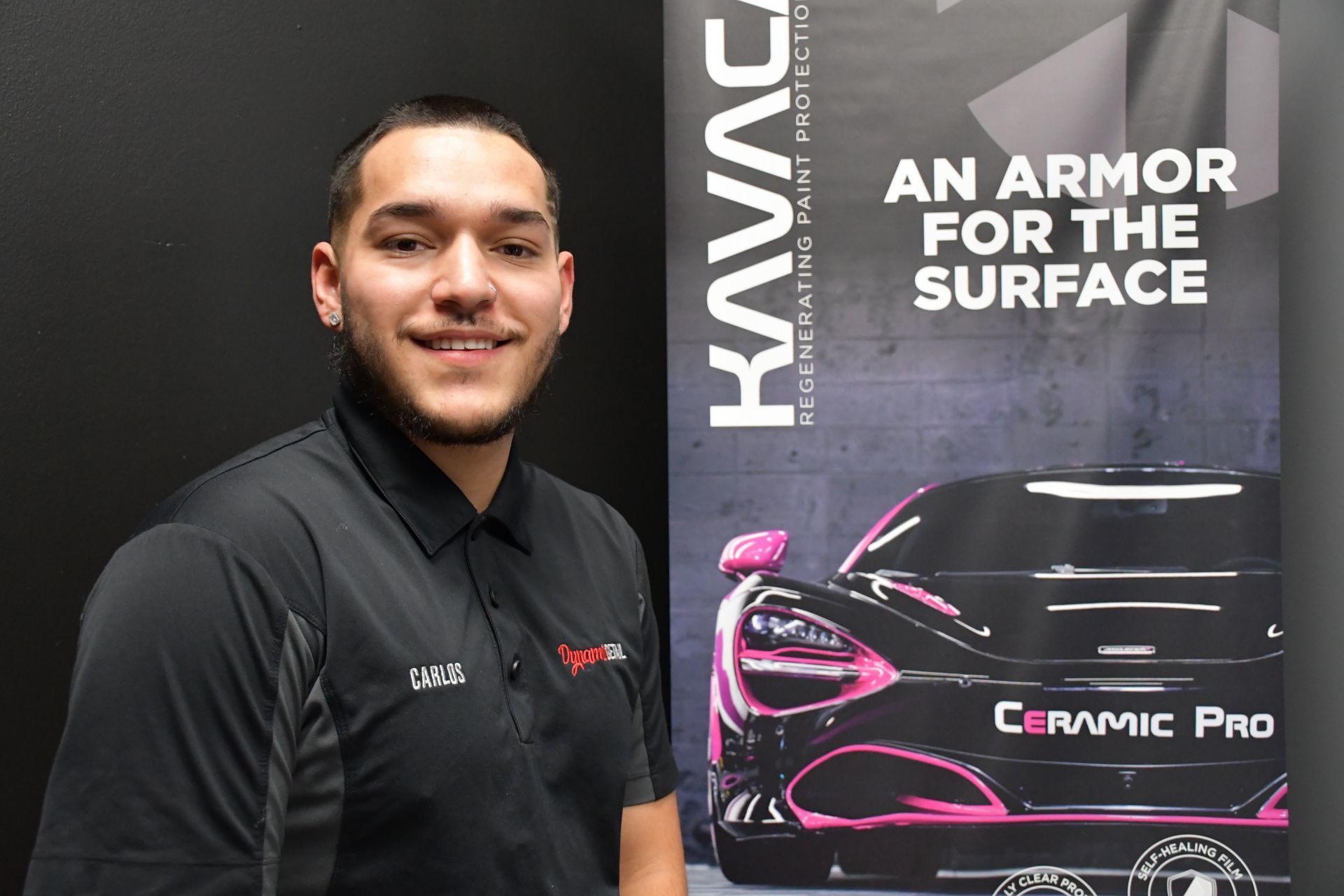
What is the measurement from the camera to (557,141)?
8.02ft

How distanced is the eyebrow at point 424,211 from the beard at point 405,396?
0.10 meters

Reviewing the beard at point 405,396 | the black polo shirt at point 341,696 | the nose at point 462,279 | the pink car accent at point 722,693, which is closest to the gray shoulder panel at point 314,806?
the black polo shirt at point 341,696

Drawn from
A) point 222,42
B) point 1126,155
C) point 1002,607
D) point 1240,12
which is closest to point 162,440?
point 222,42

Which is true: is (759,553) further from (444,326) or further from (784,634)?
(444,326)

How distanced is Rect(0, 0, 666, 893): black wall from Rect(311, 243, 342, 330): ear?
0.71 meters

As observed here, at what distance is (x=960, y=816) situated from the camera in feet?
7.48

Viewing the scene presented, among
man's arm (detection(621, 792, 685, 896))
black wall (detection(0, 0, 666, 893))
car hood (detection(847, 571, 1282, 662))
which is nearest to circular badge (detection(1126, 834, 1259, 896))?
car hood (detection(847, 571, 1282, 662))

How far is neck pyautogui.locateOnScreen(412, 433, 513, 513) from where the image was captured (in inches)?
45.3

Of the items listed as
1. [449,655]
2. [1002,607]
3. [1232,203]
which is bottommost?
[1002,607]

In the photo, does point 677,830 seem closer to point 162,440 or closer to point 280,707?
point 280,707

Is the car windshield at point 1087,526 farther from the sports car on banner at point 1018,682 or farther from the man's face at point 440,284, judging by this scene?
the man's face at point 440,284

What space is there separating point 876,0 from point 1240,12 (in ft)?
2.58

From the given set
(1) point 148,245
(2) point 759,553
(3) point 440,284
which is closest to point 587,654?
(3) point 440,284

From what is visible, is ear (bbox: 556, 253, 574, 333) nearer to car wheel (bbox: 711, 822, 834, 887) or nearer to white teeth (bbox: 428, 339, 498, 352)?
white teeth (bbox: 428, 339, 498, 352)
